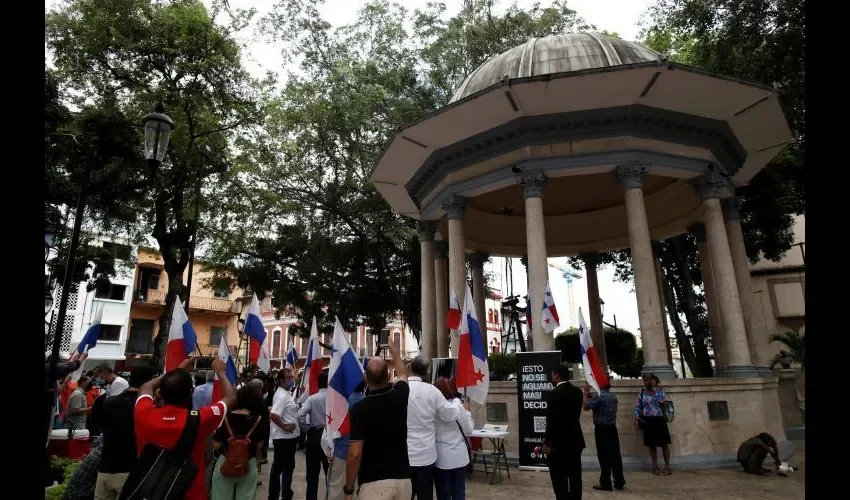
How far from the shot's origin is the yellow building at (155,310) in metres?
37.9

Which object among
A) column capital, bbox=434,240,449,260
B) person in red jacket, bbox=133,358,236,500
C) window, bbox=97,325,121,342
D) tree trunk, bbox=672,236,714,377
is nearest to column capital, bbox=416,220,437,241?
column capital, bbox=434,240,449,260

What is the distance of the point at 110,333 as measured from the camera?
36.3 meters

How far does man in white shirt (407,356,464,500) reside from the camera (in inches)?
206

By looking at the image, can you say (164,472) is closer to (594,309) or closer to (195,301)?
(594,309)

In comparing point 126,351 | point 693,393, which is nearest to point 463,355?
point 693,393

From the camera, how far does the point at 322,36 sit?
2372cm

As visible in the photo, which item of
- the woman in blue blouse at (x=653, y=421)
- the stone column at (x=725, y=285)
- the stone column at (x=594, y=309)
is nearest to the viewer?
the woman in blue blouse at (x=653, y=421)

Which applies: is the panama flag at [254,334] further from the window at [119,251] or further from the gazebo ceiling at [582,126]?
the window at [119,251]

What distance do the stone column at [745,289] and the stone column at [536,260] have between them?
6.18 metres

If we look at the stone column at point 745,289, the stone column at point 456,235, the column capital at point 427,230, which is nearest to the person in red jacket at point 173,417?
the stone column at point 456,235

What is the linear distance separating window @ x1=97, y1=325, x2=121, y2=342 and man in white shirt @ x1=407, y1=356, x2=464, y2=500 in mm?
38358

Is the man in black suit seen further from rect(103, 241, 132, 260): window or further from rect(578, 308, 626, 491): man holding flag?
rect(103, 241, 132, 260): window

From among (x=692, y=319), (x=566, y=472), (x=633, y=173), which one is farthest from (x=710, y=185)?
(x=566, y=472)
